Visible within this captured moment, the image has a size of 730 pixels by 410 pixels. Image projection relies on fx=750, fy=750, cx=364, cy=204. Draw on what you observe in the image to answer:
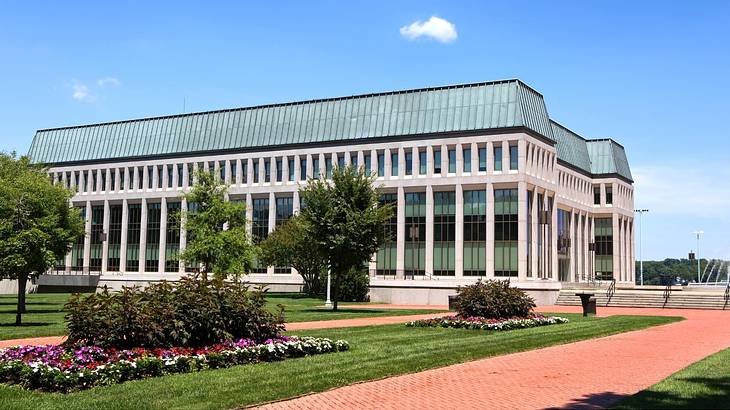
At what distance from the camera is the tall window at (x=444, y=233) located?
65.8m

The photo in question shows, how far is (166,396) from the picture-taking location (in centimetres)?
1158

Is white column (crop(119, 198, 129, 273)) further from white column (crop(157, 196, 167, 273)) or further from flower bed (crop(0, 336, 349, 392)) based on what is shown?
flower bed (crop(0, 336, 349, 392))

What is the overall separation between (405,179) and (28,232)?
42.7 meters

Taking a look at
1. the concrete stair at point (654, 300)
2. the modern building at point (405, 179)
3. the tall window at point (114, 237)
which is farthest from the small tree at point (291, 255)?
the tall window at point (114, 237)

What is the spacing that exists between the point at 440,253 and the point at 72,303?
53.0 meters

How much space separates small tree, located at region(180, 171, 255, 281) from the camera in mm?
49531

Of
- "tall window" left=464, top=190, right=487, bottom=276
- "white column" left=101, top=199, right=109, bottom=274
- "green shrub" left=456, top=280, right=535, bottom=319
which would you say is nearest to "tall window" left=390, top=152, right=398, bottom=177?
"tall window" left=464, top=190, right=487, bottom=276

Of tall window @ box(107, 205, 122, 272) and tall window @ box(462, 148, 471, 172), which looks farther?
tall window @ box(107, 205, 122, 272)

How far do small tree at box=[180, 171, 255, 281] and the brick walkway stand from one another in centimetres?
3210

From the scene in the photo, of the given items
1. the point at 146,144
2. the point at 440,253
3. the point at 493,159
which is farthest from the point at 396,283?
the point at 146,144

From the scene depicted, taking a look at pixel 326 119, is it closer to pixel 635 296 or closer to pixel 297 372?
pixel 635 296

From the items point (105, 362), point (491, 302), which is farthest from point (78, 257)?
point (105, 362)

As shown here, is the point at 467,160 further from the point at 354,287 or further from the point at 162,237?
the point at 162,237

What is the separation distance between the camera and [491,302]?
93.6 ft
